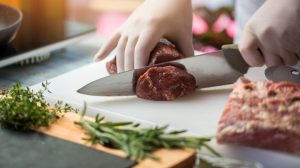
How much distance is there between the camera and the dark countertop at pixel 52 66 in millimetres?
1514

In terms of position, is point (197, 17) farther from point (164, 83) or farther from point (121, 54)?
point (164, 83)

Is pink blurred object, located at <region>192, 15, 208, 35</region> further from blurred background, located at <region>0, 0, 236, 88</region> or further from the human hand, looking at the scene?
the human hand

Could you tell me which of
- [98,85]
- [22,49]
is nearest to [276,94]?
[98,85]

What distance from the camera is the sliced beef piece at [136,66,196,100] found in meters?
1.25

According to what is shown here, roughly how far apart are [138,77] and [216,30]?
1210 millimetres

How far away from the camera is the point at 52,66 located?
5.32 feet

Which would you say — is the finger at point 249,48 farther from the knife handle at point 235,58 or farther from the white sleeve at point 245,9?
the white sleeve at point 245,9

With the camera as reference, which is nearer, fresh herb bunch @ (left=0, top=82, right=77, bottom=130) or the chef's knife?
fresh herb bunch @ (left=0, top=82, right=77, bottom=130)

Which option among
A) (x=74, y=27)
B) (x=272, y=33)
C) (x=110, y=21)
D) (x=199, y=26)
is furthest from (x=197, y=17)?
(x=272, y=33)

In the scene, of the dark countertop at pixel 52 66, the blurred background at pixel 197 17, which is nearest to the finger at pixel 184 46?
the dark countertop at pixel 52 66

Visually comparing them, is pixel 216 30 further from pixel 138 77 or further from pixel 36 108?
pixel 36 108

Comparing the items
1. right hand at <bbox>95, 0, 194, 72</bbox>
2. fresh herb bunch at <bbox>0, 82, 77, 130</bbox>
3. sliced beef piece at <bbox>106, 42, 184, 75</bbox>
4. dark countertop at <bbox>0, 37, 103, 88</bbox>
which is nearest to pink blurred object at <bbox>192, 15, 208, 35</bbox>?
dark countertop at <bbox>0, 37, 103, 88</bbox>

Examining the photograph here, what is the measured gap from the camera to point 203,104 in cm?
127

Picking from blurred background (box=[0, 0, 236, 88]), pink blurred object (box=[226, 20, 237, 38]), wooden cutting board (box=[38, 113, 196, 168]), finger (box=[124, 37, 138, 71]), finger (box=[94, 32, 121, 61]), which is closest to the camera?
wooden cutting board (box=[38, 113, 196, 168])
